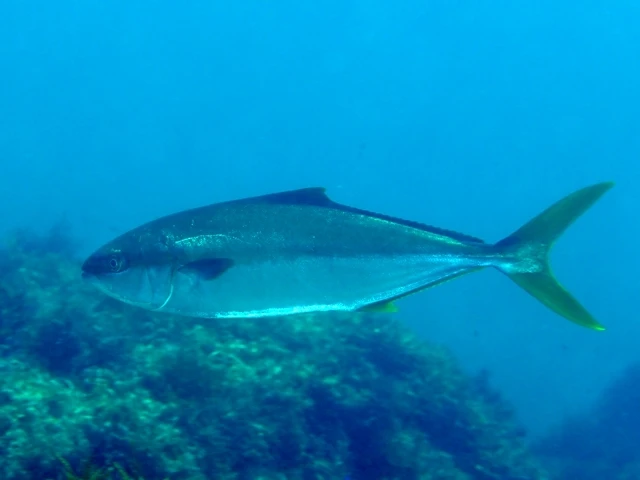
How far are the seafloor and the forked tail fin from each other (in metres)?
3.63

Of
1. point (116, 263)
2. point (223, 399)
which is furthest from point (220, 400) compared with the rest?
point (116, 263)

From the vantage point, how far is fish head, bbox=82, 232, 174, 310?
2.60 meters

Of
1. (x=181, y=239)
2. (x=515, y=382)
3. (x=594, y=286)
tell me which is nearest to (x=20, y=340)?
(x=181, y=239)

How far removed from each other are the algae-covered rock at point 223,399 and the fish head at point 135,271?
256cm

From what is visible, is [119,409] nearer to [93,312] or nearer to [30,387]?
[30,387]

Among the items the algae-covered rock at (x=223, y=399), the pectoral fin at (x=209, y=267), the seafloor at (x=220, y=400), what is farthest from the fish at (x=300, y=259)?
the algae-covered rock at (x=223, y=399)

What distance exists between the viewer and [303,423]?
7.43 meters

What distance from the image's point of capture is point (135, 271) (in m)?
2.64

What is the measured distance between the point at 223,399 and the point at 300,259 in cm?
497

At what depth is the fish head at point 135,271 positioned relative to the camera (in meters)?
2.60

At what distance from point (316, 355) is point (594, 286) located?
8346 cm

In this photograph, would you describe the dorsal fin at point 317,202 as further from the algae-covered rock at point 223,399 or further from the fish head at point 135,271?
the algae-covered rock at point 223,399

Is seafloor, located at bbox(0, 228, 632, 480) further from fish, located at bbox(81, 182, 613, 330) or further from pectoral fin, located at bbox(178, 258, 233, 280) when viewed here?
pectoral fin, located at bbox(178, 258, 233, 280)

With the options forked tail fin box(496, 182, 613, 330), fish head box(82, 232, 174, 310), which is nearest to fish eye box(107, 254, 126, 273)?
fish head box(82, 232, 174, 310)
